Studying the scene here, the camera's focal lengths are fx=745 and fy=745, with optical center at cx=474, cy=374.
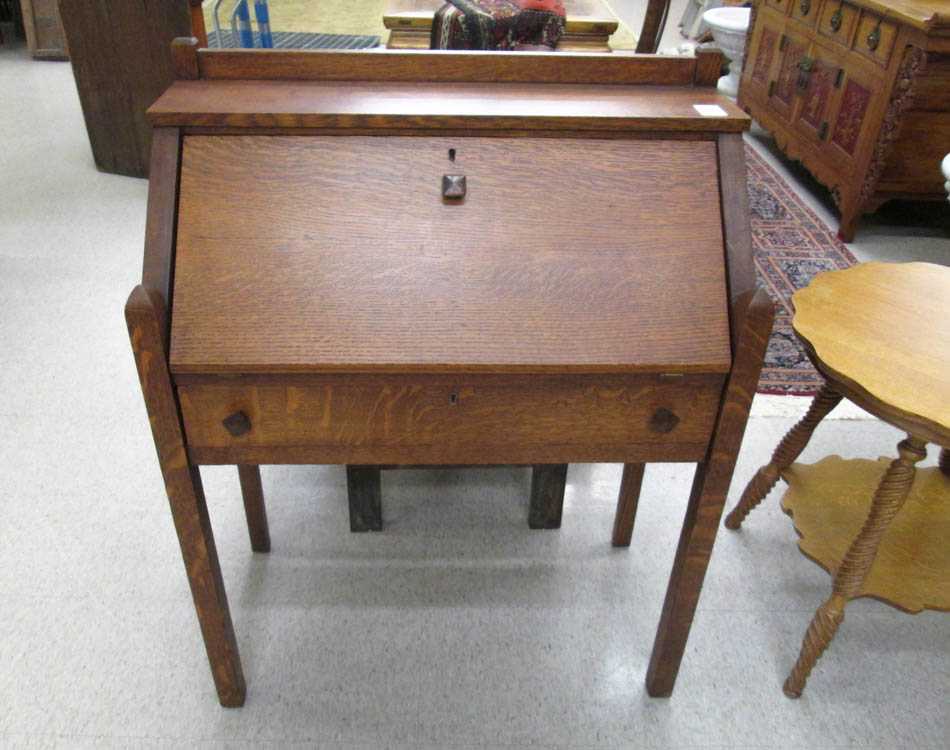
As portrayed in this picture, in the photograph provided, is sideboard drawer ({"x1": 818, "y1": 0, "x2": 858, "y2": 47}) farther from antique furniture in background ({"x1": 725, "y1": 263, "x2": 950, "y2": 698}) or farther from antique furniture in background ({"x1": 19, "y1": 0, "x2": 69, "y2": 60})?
antique furniture in background ({"x1": 19, "y1": 0, "x2": 69, "y2": 60})

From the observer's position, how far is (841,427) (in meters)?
2.29

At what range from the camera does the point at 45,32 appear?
547 cm

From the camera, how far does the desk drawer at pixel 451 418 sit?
108 centimetres

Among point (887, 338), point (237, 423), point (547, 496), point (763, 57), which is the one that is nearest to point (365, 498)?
point (547, 496)

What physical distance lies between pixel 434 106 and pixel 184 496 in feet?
2.35

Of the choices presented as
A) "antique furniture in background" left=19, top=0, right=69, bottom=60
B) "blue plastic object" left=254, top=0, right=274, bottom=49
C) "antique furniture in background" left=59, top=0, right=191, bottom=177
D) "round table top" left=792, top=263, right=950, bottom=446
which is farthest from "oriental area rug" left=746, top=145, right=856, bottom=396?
"antique furniture in background" left=19, top=0, right=69, bottom=60

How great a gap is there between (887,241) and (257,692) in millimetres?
3270

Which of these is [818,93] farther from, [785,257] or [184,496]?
[184,496]

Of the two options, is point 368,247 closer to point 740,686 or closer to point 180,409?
point 180,409

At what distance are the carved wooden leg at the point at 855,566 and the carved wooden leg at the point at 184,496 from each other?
112cm

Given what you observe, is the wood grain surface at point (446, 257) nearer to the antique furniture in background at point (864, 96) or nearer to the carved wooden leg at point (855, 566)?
the carved wooden leg at point (855, 566)

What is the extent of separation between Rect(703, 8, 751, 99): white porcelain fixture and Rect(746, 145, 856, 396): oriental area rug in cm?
129

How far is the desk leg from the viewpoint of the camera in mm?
1036

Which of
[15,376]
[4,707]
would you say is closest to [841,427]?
[4,707]
